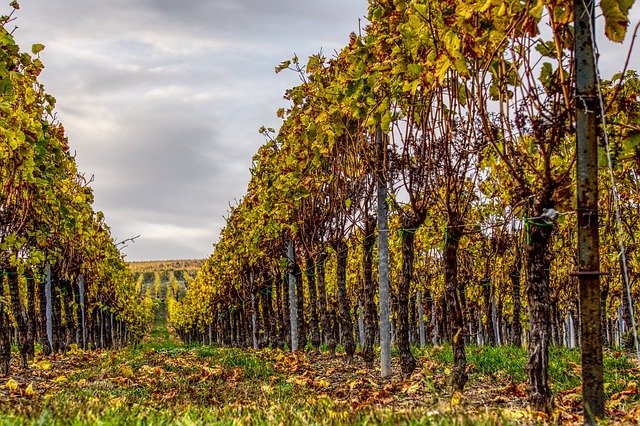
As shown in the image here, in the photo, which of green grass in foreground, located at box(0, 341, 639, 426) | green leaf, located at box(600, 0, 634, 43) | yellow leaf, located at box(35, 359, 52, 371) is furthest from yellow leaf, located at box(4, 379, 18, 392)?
green leaf, located at box(600, 0, 634, 43)

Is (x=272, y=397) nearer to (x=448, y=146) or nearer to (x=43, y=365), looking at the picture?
(x=448, y=146)

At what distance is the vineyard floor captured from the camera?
12.3ft

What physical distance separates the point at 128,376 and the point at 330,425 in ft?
23.6

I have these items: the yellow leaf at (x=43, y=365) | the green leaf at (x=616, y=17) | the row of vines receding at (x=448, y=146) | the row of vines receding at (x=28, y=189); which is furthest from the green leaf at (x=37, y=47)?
the green leaf at (x=616, y=17)

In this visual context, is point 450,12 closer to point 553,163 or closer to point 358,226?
point 553,163

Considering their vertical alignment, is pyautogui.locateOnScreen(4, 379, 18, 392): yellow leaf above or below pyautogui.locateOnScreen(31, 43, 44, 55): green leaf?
below

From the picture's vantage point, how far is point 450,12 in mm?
5617

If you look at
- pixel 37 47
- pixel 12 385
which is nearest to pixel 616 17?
pixel 37 47

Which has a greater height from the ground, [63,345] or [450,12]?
[450,12]

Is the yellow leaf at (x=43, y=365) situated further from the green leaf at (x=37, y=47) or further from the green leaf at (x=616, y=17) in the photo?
the green leaf at (x=616, y=17)

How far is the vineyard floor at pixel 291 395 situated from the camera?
3764mm

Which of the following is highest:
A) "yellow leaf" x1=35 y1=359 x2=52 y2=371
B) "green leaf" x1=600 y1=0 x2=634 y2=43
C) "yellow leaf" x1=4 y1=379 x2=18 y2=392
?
"green leaf" x1=600 y1=0 x2=634 y2=43

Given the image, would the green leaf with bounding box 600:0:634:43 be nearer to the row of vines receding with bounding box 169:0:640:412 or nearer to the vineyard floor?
the row of vines receding with bounding box 169:0:640:412

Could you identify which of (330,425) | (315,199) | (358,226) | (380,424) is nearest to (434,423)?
(380,424)
